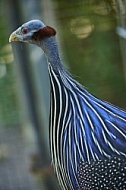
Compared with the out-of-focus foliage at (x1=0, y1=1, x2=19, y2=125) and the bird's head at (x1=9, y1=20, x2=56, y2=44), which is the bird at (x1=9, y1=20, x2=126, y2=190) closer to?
the bird's head at (x1=9, y1=20, x2=56, y2=44)

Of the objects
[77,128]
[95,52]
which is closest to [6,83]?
[95,52]

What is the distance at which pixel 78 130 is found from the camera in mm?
1404

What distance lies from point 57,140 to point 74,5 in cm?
74

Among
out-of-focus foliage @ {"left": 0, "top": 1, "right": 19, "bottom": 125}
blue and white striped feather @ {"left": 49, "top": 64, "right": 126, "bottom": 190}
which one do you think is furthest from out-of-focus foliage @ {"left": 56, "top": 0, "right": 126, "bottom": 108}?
blue and white striped feather @ {"left": 49, "top": 64, "right": 126, "bottom": 190}

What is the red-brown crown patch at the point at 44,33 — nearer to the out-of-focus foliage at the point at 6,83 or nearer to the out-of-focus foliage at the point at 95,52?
the out-of-focus foliage at the point at 6,83

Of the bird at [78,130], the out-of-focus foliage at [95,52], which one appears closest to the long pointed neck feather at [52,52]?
the bird at [78,130]

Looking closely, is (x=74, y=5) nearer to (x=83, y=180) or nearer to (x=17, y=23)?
(x=17, y=23)

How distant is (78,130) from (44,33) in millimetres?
236

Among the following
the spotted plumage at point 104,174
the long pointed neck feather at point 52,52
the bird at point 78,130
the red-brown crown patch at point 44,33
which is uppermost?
the red-brown crown patch at point 44,33

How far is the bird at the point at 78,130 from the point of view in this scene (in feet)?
4.50

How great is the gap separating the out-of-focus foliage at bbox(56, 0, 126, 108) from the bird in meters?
0.69

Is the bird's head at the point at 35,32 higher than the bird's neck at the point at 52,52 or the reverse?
higher

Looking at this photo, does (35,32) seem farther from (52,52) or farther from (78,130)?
(78,130)

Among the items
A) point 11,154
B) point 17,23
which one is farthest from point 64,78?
point 11,154
